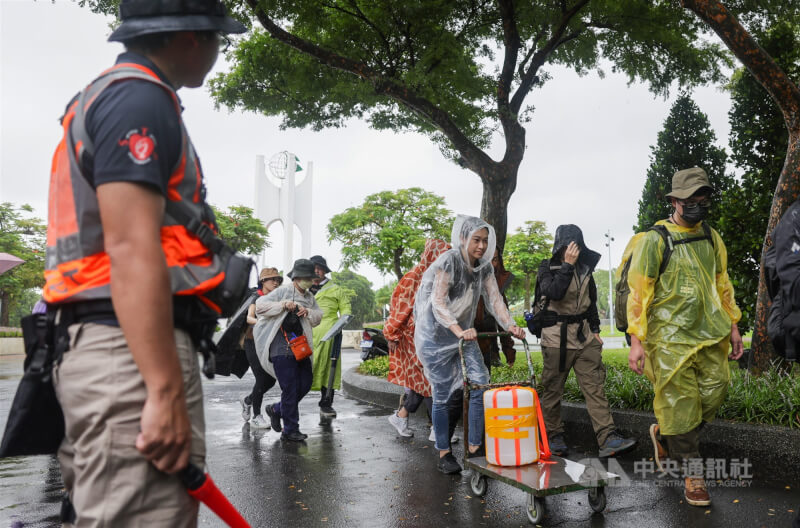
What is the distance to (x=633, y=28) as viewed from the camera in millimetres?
11430

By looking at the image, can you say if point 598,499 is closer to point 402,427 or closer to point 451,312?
point 451,312

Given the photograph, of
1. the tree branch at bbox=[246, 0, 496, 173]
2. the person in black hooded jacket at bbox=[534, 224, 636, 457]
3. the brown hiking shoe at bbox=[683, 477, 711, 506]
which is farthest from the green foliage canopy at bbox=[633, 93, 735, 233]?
the brown hiking shoe at bbox=[683, 477, 711, 506]

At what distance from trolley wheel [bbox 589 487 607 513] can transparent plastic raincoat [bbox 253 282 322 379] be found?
12.5ft

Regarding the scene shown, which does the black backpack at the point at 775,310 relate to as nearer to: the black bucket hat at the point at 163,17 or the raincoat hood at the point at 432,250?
the black bucket hat at the point at 163,17

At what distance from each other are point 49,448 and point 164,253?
631mm

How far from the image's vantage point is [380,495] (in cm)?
470

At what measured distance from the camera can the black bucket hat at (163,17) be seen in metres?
1.56

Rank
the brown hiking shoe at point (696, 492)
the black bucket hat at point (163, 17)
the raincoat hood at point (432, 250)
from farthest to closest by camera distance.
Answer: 1. the raincoat hood at point (432, 250)
2. the brown hiking shoe at point (696, 492)
3. the black bucket hat at point (163, 17)

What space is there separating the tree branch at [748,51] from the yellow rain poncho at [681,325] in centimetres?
422

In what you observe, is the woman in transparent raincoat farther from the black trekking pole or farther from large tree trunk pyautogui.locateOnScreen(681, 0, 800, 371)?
large tree trunk pyautogui.locateOnScreen(681, 0, 800, 371)

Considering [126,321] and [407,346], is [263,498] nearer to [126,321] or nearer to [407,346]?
[407,346]

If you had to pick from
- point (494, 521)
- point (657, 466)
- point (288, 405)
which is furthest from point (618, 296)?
point (288, 405)

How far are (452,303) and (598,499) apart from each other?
6.39 feet

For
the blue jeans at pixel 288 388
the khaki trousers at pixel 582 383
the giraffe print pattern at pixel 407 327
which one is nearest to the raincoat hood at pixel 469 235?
the giraffe print pattern at pixel 407 327
